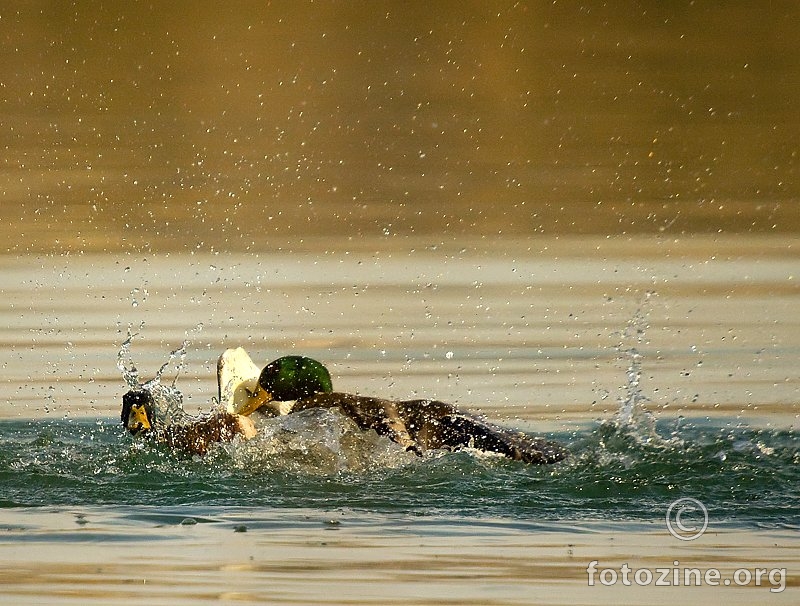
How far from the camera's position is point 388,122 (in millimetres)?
16391

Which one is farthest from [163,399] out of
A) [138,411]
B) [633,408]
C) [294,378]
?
[633,408]

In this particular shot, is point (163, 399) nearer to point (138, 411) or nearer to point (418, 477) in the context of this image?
point (138, 411)

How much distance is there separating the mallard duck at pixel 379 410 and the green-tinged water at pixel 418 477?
3.9 inches

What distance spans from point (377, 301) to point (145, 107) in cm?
689

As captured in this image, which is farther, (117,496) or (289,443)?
(289,443)

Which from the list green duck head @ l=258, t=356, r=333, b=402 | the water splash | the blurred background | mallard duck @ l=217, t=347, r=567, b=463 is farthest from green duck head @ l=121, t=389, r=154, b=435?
the blurred background

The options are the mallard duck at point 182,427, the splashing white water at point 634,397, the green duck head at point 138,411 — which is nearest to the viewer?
the mallard duck at point 182,427

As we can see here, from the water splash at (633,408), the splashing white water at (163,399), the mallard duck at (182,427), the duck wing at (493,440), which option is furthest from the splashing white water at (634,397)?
the splashing white water at (163,399)

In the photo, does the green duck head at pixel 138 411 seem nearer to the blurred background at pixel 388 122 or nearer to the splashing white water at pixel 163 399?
the splashing white water at pixel 163 399

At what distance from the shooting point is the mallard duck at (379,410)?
24.9 ft

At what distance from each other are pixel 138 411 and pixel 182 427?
0.22 metres

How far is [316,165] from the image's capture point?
1505 centimetres

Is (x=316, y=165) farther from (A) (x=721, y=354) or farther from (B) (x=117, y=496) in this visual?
(B) (x=117, y=496)

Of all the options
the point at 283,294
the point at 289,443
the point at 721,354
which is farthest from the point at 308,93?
the point at 289,443
